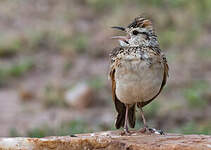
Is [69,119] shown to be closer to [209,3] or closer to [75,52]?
[75,52]

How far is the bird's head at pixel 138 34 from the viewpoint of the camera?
693 cm

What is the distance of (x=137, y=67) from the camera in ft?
22.0

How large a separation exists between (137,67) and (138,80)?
0.49 feet

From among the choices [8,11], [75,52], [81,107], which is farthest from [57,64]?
[8,11]

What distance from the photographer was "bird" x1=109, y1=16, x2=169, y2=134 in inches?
264

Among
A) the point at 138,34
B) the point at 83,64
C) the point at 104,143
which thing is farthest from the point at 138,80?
the point at 83,64

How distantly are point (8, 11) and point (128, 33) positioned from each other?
1127 cm

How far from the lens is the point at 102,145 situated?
616cm

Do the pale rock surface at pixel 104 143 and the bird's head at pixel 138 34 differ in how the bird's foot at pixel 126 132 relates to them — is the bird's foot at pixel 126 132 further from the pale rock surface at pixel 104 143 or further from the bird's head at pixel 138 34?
the bird's head at pixel 138 34

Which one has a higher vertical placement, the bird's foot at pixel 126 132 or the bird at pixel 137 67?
the bird at pixel 137 67

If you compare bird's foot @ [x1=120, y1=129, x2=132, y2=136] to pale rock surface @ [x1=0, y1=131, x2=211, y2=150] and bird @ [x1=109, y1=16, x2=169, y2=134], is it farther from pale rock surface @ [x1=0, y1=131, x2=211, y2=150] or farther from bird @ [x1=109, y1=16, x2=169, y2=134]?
pale rock surface @ [x1=0, y1=131, x2=211, y2=150]

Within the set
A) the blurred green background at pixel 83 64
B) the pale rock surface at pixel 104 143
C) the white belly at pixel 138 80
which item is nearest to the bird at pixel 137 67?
the white belly at pixel 138 80

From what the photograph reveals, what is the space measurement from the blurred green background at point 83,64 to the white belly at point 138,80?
11.0ft

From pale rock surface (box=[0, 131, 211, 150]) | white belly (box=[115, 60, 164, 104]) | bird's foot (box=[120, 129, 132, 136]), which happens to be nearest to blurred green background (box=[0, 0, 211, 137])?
bird's foot (box=[120, 129, 132, 136])
